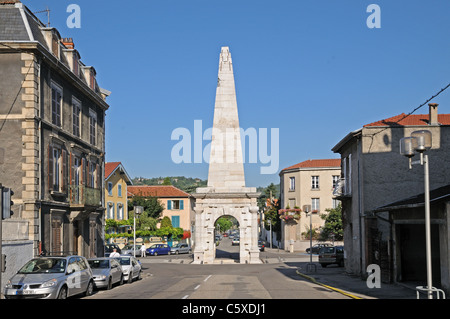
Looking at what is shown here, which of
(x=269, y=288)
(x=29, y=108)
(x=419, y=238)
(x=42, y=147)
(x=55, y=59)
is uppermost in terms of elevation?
(x=55, y=59)

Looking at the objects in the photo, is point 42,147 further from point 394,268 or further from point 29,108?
point 394,268

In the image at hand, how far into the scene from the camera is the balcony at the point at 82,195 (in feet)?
99.0

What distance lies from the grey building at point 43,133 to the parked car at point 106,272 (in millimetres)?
2714

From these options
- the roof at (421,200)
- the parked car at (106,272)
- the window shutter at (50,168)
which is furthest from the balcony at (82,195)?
the roof at (421,200)

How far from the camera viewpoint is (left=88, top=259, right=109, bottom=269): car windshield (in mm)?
25047

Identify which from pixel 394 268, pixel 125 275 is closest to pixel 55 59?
pixel 125 275

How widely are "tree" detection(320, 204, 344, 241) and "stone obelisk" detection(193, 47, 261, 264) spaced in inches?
906

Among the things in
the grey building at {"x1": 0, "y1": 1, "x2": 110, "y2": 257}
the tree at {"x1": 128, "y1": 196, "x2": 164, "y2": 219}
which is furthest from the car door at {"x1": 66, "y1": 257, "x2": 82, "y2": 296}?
the tree at {"x1": 128, "y1": 196, "x2": 164, "y2": 219}

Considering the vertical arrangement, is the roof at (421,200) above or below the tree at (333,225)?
above

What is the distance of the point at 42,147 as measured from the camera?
2631 cm

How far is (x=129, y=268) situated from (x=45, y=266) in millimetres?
9175

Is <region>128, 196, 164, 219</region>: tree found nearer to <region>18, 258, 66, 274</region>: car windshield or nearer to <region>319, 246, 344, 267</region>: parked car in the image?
<region>319, 246, 344, 267</region>: parked car

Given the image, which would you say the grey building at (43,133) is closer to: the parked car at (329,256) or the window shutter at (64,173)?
the window shutter at (64,173)
